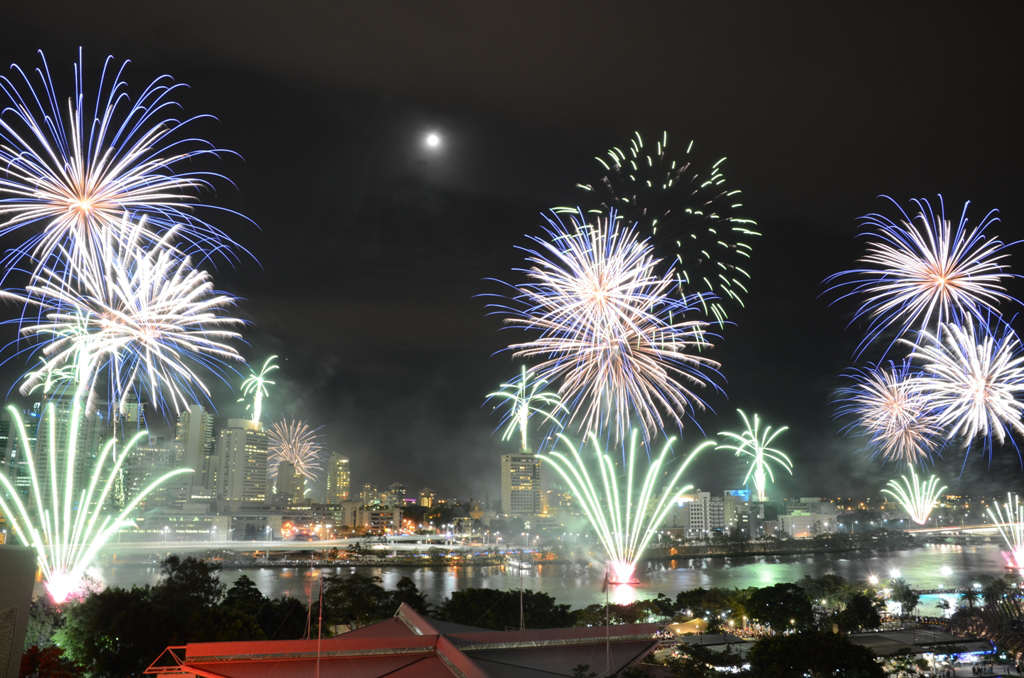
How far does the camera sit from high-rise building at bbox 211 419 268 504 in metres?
148

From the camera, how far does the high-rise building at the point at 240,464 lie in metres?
148

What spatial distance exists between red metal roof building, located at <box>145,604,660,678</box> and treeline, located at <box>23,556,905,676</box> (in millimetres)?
Answer: 1390

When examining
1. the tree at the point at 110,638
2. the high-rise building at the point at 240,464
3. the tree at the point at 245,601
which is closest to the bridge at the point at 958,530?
the high-rise building at the point at 240,464

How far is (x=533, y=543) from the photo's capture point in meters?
127

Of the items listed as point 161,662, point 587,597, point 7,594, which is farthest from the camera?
point 587,597

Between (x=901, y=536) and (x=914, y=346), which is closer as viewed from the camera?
→ (x=914, y=346)

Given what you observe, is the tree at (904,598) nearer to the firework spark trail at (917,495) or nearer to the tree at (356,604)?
the firework spark trail at (917,495)

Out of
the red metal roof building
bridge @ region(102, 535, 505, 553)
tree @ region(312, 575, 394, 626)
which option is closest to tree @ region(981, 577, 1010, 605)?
tree @ region(312, 575, 394, 626)

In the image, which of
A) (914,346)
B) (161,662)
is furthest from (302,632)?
(914,346)

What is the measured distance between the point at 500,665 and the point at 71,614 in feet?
51.8

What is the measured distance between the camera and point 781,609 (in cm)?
3459

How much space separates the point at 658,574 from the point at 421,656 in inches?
2851

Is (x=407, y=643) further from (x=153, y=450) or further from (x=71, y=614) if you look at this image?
(x=153, y=450)

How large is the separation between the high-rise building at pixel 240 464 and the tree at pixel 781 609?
126469 mm
